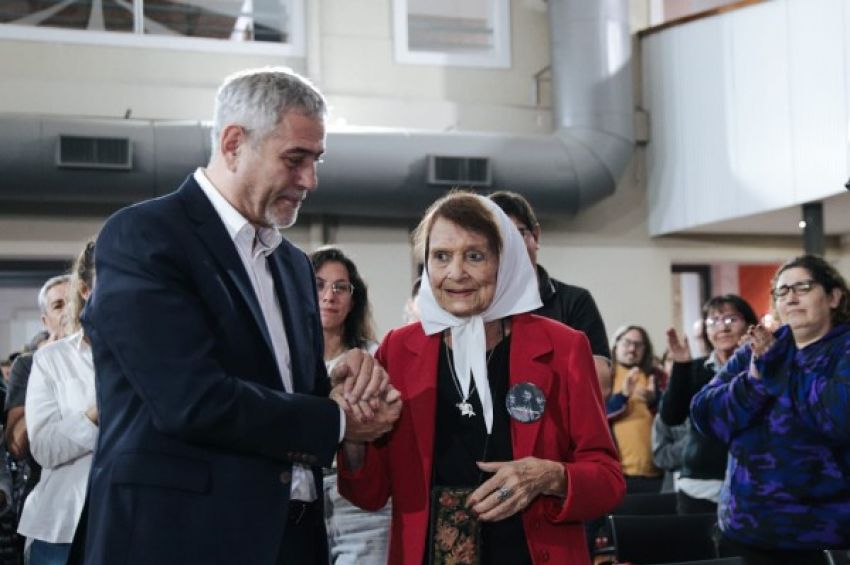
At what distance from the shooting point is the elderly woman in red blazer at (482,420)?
2.38 metres

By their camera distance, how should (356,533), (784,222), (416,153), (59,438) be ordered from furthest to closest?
1. (784,222)
2. (416,153)
3. (59,438)
4. (356,533)

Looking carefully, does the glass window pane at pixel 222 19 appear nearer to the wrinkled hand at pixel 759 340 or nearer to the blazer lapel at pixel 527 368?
the wrinkled hand at pixel 759 340

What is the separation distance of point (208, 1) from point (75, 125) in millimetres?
1769

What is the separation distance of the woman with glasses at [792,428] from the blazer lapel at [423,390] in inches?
62.2

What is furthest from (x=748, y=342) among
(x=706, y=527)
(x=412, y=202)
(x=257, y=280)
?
(x=412, y=202)

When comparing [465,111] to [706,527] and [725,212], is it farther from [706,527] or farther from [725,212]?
[706,527]

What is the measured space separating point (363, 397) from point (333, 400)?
0.11 m

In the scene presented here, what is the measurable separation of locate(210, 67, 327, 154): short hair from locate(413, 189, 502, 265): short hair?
489 millimetres

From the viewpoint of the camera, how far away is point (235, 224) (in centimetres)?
210

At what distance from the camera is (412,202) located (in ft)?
28.9

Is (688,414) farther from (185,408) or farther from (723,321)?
(185,408)

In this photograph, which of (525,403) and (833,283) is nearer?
(525,403)

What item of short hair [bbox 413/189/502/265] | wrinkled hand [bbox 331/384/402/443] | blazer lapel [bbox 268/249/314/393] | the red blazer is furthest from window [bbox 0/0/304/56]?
wrinkled hand [bbox 331/384/402/443]

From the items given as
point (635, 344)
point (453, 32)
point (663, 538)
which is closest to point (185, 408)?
point (663, 538)
